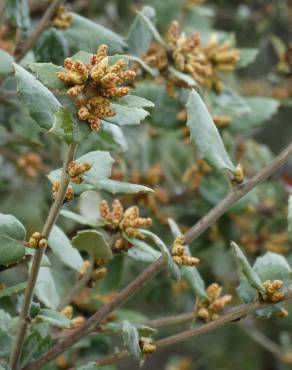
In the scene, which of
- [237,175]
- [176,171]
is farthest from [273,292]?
[176,171]

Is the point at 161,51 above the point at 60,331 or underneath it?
above

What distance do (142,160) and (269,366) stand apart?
1.31 metres

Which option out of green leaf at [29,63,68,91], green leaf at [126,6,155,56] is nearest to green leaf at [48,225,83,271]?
green leaf at [29,63,68,91]

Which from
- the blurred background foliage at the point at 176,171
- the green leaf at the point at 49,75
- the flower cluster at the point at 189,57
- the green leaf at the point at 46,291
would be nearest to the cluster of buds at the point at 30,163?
the blurred background foliage at the point at 176,171

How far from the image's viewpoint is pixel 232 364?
2.91 metres

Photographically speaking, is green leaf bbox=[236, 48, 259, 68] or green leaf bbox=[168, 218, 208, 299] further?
green leaf bbox=[236, 48, 259, 68]

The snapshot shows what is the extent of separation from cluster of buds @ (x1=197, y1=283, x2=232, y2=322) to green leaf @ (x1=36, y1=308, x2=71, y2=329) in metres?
0.22

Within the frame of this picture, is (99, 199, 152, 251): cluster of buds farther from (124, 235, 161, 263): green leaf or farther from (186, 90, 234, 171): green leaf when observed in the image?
(186, 90, 234, 171): green leaf

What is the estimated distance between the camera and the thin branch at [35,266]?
0.94 meters

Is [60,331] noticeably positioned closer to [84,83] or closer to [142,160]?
[84,83]

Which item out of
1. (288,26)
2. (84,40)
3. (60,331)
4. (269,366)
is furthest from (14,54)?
(269,366)

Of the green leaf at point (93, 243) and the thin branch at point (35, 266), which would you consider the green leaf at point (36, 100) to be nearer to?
the thin branch at point (35, 266)

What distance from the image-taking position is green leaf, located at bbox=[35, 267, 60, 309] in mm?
1240

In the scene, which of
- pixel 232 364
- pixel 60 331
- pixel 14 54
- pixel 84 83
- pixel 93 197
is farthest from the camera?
pixel 232 364
